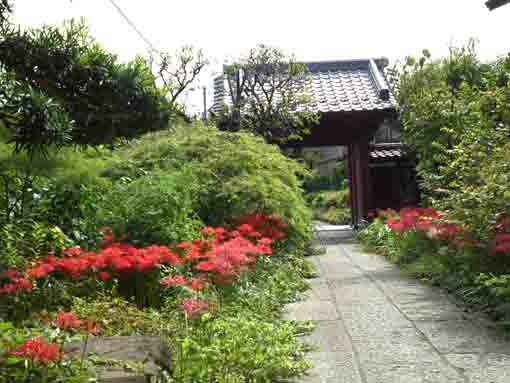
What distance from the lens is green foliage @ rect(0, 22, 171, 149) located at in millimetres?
4180

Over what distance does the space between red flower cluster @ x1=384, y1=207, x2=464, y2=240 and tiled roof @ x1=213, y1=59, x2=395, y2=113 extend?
4.23m

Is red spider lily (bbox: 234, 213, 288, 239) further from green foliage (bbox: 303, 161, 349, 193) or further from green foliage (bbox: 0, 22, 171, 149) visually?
green foliage (bbox: 303, 161, 349, 193)

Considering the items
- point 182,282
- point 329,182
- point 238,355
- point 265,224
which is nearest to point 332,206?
point 329,182

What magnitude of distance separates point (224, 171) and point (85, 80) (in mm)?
3949

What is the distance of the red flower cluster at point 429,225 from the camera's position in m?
7.12

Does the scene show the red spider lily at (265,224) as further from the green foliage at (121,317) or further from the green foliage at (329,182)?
the green foliage at (329,182)

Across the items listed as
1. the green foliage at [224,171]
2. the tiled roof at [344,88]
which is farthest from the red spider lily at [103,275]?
the tiled roof at [344,88]

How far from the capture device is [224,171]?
8336 mm

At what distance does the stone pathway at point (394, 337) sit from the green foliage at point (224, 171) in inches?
56.1

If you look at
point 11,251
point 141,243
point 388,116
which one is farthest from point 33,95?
point 388,116

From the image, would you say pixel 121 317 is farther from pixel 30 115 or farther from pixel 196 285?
pixel 30 115

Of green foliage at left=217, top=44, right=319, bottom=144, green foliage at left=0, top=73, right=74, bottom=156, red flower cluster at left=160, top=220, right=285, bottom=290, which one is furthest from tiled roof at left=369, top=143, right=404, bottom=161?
green foliage at left=0, top=73, right=74, bottom=156

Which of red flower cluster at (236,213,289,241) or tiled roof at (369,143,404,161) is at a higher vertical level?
tiled roof at (369,143,404,161)

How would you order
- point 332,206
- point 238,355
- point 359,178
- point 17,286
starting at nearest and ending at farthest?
point 238,355 → point 17,286 → point 359,178 → point 332,206
